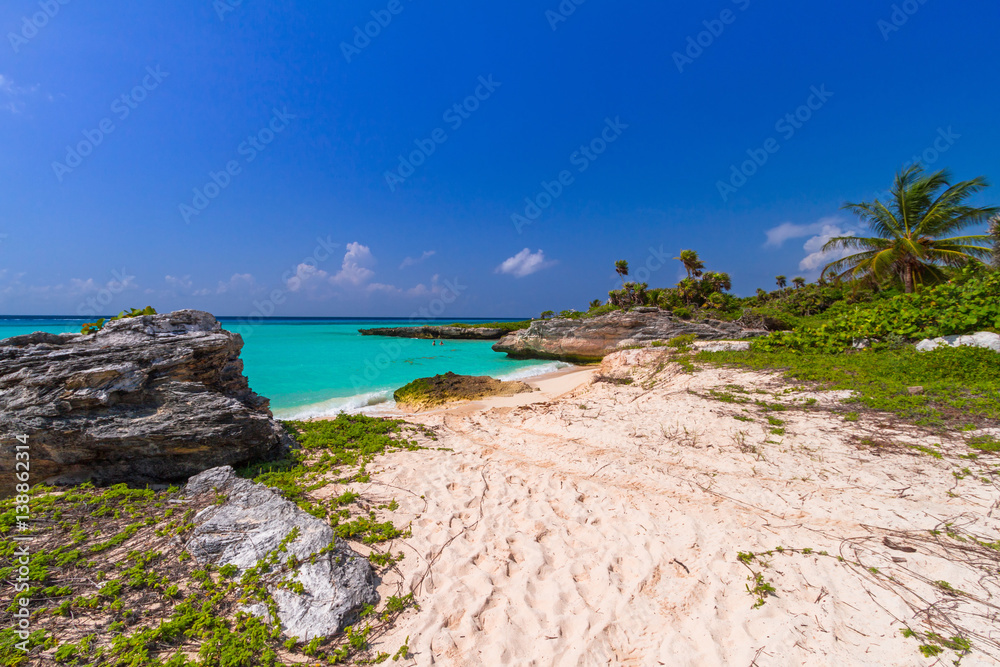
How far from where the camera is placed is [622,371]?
48.8ft

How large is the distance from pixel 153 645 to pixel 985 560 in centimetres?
758

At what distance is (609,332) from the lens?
2789 cm

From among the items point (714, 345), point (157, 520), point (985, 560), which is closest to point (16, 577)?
point (157, 520)

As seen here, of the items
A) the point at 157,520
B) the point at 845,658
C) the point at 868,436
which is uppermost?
the point at 157,520

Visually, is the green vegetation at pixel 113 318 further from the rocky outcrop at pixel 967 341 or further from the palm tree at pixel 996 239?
the palm tree at pixel 996 239

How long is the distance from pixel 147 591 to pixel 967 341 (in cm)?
1828

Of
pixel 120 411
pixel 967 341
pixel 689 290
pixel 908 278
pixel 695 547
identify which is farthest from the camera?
pixel 689 290

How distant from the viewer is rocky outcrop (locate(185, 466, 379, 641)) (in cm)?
321

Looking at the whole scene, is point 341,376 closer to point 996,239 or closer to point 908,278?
point 908,278

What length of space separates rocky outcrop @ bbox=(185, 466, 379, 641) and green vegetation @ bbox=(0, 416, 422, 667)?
0.07m

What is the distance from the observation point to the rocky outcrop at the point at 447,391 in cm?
1339

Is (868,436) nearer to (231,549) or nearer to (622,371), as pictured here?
(622,371)

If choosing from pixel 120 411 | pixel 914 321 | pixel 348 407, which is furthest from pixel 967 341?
pixel 120 411

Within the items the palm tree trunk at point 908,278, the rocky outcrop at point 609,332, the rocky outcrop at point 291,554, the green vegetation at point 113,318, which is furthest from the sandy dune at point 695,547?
the rocky outcrop at point 609,332
